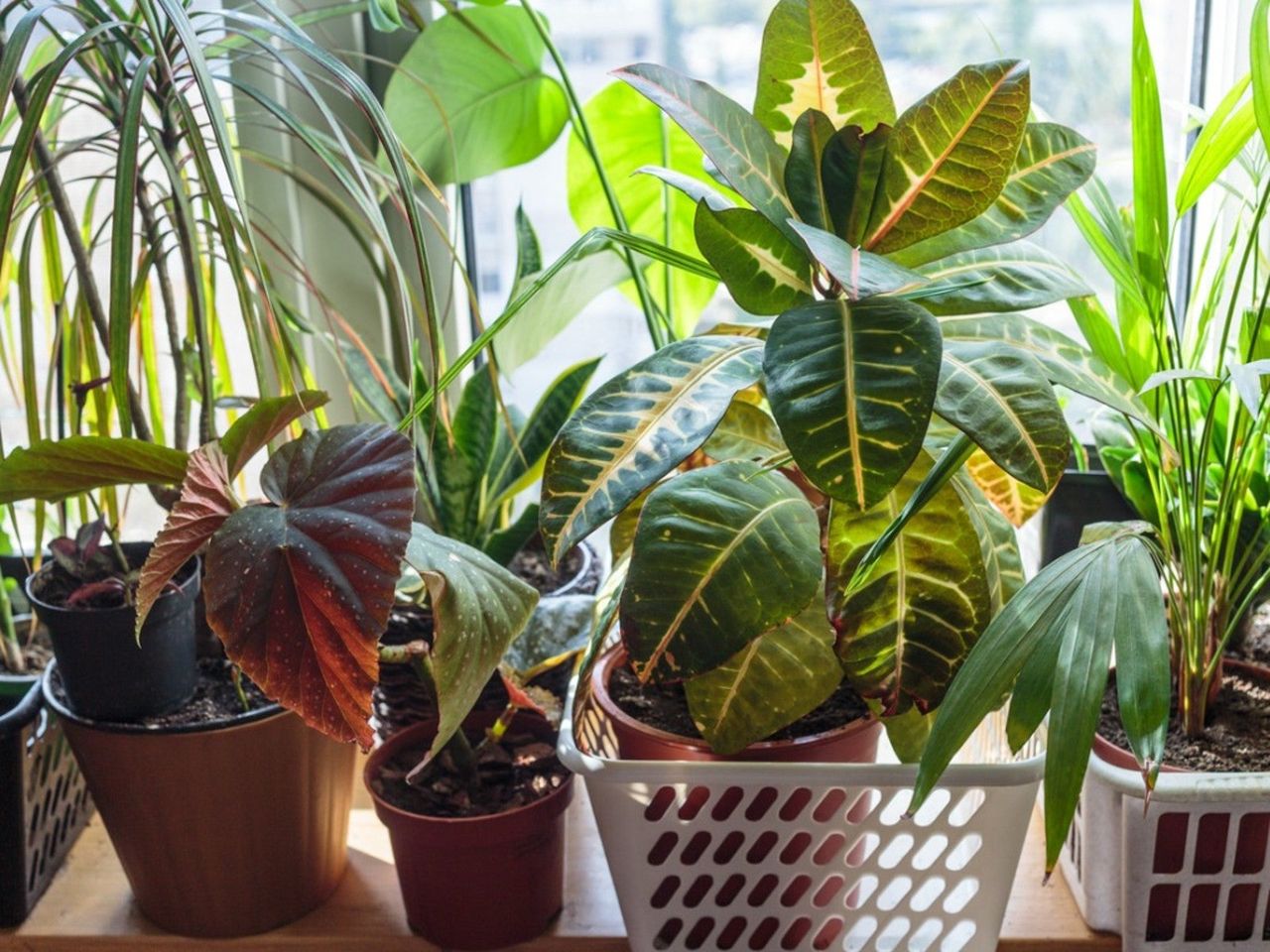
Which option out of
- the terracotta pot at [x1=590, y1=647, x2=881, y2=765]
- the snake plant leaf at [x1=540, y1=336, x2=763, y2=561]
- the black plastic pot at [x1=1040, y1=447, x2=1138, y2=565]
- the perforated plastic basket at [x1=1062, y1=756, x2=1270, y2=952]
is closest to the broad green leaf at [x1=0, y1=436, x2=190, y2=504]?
the snake plant leaf at [x1=540, y1=336, x2=763, y2=561]

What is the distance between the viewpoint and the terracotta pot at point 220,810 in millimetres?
851

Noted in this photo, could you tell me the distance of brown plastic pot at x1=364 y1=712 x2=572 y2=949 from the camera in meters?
0.88

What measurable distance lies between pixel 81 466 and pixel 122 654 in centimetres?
16

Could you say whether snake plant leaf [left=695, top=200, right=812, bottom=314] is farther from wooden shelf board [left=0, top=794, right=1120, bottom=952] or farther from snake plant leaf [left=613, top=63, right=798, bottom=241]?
wooden shelf board [left=0, top=794, right=1120, bottom=952]

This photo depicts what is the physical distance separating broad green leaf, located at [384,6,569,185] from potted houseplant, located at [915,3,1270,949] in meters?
0.54

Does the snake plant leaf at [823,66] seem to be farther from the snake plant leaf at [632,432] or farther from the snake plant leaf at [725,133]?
the snake plant leaf at [632,432]

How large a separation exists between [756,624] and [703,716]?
12 centimetres

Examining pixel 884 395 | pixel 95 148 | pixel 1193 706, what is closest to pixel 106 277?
pixel 95 148

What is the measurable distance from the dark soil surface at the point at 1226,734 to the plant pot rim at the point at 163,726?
23.5 inches

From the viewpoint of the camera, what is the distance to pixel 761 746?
33.0 inches

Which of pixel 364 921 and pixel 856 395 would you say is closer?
pixel 856 395

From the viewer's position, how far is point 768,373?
2.16ft

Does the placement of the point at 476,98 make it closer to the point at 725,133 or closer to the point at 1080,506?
the point at 725,133

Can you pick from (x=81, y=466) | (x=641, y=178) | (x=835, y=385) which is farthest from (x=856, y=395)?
(x=641, y=178)
